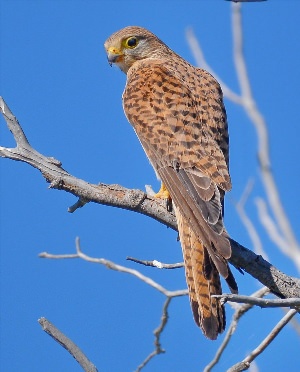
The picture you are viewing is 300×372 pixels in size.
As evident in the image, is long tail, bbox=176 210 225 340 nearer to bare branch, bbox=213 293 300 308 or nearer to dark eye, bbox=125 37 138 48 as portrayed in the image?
bare branch, bbox=213 293 300 308

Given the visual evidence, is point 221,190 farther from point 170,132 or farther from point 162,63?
point 162,63

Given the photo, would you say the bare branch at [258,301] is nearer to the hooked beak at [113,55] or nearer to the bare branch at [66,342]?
the bare branch at [66,342]

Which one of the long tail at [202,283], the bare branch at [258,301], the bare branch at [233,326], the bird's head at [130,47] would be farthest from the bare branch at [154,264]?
the bird's head at [130,47]

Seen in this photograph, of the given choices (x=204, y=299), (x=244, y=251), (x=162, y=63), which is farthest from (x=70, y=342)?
(x=162, y=63)

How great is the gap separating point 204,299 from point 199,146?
0.95m

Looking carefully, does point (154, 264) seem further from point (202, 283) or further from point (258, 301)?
point (258, 301)

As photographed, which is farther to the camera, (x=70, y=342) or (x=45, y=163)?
(x=45, y=163)

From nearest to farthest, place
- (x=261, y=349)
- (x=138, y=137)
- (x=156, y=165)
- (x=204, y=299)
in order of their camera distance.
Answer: (x=261, y=349), (x=204, y=299), (x=156, y=165), (x=138, y=137)

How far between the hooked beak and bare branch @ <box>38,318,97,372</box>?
9.00 feet

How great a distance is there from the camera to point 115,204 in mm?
3146

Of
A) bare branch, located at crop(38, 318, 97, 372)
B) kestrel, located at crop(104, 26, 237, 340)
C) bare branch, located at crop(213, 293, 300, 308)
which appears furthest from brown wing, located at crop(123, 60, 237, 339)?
bare branch, located at crop(38, 318, 97, 372)

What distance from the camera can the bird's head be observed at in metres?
5.04

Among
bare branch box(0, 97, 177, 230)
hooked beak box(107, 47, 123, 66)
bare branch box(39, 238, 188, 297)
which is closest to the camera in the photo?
bare branch box(0, 97, 177, 230)

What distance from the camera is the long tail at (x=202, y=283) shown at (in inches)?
116
